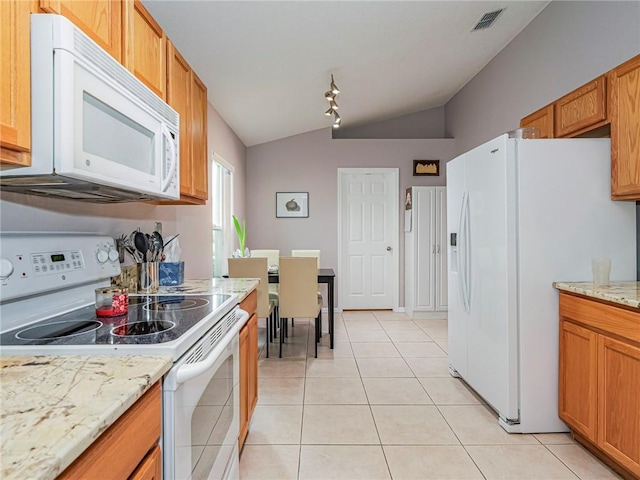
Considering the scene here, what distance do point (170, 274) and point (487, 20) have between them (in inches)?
131

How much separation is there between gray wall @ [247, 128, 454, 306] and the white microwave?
13.1ft

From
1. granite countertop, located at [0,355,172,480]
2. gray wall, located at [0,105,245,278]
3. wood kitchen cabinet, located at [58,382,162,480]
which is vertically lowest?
wood kitchen cabinet, located at [58,382,162,480]

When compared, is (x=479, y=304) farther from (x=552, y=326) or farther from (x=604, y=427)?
(x=604, y=427)

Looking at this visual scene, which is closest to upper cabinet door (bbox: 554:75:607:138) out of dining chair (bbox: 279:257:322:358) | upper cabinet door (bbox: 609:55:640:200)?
upper cabinet door (bbox: 609:55:640:200)

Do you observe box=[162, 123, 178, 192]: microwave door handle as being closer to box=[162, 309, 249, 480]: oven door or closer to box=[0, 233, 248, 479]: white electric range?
box=[0, 233, 248, 479]: white electric range

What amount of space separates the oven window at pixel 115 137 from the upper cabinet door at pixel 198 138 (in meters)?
0.69

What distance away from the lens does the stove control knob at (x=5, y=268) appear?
3.63 ft

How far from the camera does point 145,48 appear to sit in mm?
1542

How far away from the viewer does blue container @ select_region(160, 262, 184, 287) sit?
2145 mm

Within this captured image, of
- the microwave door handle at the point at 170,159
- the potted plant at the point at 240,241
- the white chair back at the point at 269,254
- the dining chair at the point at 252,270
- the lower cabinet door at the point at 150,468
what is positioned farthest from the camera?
the white chair back at the point at 269,254

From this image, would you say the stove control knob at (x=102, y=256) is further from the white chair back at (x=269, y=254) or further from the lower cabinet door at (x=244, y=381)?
the white chair back at (x=269, y=254)

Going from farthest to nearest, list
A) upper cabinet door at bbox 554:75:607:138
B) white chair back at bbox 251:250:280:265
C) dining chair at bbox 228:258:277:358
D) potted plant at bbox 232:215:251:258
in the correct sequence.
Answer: white chair back at bbox 251:250:280:265, potted plant at bbox 232:215:251:258, dining chair at bbox 228:258:277:358, upper cabinet door at bbox 554:75:607:138

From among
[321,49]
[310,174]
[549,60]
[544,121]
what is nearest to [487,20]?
[549,60]

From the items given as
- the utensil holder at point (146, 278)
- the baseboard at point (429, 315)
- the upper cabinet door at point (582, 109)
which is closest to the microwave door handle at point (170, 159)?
the utensil holder at point (146, 278)
